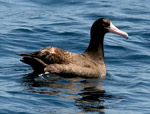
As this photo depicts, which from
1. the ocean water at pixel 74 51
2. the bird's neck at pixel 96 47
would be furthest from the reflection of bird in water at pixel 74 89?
the bird's neck at pixel 96 47

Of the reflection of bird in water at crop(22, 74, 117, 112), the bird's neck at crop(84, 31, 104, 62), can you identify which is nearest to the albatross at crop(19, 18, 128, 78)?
the reflection of bird in water at crop(22, 74, 117, 112)

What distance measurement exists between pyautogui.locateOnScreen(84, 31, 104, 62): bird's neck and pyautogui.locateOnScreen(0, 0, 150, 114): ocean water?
22.2 inches

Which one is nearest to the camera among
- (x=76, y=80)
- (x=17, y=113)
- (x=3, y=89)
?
(x=17, y=113)

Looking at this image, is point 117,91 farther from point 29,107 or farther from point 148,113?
point 29,107

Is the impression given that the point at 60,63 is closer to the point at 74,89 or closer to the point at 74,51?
the point at 74,89

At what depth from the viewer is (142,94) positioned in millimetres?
12250

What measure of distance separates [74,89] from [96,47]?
2.46 meters

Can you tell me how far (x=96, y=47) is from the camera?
47.4 ft

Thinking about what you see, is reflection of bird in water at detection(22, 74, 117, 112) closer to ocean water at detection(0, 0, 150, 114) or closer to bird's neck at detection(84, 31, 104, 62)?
ocean water at detection(0, 0, 150, 114)

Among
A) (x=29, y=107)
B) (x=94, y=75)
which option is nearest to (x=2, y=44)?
(x=94, y=75)

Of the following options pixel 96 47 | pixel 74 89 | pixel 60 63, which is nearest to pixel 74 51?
pixel 96 47

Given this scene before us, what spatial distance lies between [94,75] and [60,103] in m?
2.84

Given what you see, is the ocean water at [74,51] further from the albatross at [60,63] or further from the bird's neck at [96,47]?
the bird's neck at [96,47]

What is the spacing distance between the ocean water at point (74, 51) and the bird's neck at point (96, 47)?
56 cm
